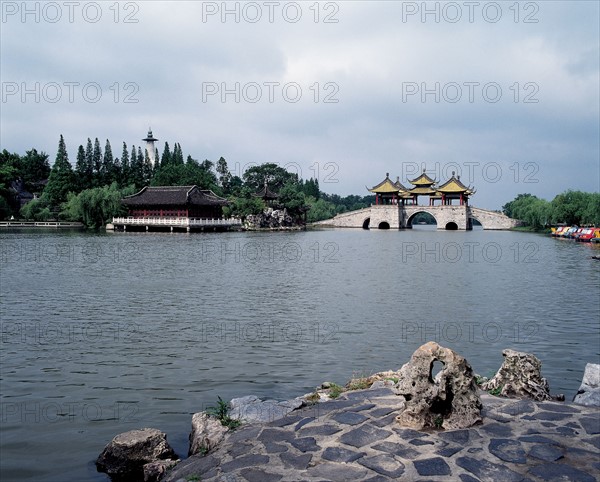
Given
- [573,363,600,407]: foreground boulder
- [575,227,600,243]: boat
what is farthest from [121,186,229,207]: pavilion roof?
[573,363,600,407]: foreground boulder

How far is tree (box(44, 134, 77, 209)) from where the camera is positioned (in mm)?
73750

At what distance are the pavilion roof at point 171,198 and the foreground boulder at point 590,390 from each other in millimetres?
58574

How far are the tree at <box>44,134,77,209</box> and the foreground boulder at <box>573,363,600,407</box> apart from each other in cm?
7590

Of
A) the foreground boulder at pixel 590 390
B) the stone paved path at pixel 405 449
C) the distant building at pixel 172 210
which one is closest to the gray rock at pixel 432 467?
the stone paved path at pixel 405 449

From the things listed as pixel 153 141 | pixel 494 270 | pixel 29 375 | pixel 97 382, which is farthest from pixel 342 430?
pixel 153 141

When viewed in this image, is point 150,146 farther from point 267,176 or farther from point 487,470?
point 487,470

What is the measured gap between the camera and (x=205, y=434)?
624cm

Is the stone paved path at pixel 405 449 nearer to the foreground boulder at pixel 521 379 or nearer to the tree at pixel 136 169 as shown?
the foreground boulder at pixel 521 379

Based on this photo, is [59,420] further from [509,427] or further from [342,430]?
[509,427]

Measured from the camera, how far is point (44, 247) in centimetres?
3750

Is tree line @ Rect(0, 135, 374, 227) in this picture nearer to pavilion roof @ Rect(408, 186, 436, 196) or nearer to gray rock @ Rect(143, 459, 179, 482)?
pavilion roof @ Rect(408, 186, 436, 196)

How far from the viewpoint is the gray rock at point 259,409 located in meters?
6.47

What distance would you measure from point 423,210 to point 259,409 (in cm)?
8113

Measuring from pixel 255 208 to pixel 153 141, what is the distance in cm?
3386
